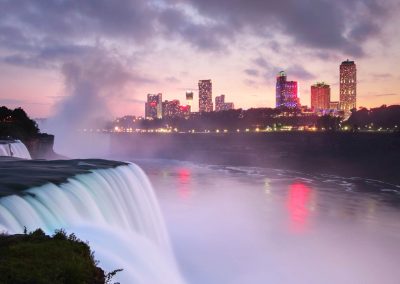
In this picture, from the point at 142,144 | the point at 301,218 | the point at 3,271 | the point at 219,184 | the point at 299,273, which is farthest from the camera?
the point at 142,144

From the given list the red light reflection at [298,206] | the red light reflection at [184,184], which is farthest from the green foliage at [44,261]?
the red light reflection at [184,184]

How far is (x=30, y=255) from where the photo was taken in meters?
7.10

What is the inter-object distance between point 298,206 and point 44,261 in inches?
1512

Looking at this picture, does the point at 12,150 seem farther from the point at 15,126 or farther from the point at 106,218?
the point at 106,218

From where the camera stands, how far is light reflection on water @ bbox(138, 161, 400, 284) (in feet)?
73.0

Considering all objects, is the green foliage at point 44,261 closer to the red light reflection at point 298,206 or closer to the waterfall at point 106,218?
the waterfall at point 106,218

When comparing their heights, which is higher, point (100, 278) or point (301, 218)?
point (100, 278)

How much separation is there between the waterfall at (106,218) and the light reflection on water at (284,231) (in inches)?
154

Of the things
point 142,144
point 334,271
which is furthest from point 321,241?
point 142,144

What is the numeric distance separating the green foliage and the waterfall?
107 inches

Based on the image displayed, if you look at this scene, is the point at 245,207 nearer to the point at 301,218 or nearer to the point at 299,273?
the point at 301,218

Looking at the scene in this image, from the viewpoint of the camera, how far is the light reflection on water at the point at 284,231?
22.2 meters

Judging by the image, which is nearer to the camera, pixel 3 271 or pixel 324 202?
pixel 3 271

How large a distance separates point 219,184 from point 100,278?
172 feet
